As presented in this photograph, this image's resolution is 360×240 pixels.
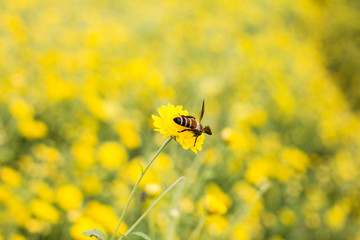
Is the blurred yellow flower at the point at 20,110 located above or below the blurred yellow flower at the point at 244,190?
above

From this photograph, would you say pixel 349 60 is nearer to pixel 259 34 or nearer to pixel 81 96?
pixel 259 34

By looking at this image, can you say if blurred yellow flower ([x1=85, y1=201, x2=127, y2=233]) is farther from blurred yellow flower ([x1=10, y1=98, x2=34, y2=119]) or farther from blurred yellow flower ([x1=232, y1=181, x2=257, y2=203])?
blurred yellow flower ([x1=232, y1=181, x2=257, y2=203])

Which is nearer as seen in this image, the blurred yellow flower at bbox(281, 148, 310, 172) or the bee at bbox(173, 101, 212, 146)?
the bee at bbox(173, 101, 212, 146)

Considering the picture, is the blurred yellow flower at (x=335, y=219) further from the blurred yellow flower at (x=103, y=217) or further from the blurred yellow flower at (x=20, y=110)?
the blurred yellow flower at (x=20, y=110)

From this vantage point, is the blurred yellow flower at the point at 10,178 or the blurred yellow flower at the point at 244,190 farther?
the blurred yellow flower at the point at 244,190

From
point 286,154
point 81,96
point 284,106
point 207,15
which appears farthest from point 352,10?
point 81,96

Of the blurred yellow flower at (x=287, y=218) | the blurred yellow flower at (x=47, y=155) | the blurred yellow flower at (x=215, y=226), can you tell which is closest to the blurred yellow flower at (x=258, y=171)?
the blurred yellow flower at (x=287, y=218)

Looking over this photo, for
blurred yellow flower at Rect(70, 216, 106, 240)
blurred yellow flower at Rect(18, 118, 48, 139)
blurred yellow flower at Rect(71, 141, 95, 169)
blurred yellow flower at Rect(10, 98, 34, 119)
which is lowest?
blurred yellow flower at Rect(70, 216, 106, 240)

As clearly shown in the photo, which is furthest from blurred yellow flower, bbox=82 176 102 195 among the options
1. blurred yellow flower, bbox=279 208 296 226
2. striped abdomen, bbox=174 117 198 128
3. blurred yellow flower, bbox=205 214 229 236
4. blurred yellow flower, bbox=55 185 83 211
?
blurred yellow flower, bbox=279 208 296 226
